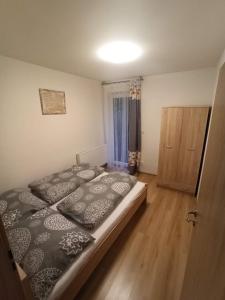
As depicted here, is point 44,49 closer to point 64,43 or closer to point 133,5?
point 64,43

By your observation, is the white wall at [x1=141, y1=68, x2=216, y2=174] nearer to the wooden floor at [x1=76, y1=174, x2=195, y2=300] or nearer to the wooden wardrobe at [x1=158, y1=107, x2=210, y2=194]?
the wooden wardrobe at [x1=158, y1=107, x2=210, y2=194]

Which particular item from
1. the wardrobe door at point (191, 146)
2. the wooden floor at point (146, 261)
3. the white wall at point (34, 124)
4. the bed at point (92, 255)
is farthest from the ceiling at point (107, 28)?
the wooden floor at point (146, 261)

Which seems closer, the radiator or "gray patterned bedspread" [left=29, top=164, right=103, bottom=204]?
"gray patterned bedspread" [left=29, top=164, right=103, bottom=204]

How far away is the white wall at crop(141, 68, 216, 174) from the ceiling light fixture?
122 centimetres

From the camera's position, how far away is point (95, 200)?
1.88 m

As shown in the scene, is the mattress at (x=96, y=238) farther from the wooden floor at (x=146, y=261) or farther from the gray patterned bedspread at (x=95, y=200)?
the wooden floor at (x=146, y=261)

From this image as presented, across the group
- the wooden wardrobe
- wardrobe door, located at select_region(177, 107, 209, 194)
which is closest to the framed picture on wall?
the wooden wardrobe

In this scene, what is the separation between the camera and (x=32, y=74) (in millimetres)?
2297

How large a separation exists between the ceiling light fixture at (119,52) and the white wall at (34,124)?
3.81ft

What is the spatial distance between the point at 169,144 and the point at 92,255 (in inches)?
88.1

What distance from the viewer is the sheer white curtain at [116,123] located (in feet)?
11.9

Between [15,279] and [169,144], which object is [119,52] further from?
[15,279]

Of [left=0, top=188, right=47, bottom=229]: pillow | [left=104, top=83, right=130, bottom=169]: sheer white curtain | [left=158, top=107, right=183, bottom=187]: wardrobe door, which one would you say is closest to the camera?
[left=0, top=188, right=47, bottom=229]: pillow

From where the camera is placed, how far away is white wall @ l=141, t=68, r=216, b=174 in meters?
2.69
